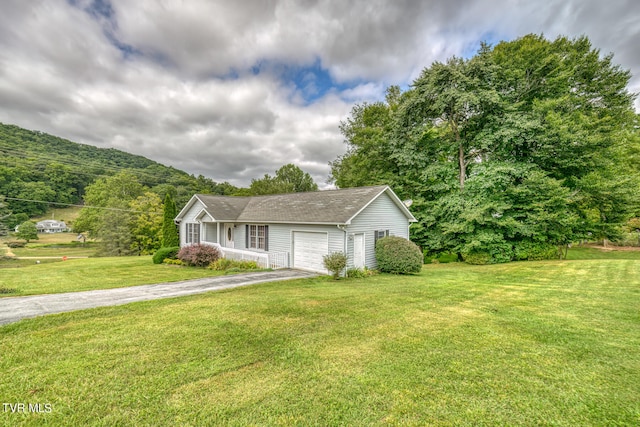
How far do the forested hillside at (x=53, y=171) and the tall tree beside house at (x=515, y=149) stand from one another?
3687 cm

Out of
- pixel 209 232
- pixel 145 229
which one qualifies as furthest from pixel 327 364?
pixel 145 229

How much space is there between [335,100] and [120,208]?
93.3 ft

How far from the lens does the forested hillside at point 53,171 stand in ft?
150

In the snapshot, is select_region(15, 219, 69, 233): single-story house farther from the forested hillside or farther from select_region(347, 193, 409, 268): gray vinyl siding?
select_region(347, 193, 409, 268): gray vinyl siding

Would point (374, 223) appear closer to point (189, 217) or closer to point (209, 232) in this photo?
point (209, 232)

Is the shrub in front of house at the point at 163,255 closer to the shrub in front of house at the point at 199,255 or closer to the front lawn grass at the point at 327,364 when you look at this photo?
the shrub in front of house at the point at 199,255

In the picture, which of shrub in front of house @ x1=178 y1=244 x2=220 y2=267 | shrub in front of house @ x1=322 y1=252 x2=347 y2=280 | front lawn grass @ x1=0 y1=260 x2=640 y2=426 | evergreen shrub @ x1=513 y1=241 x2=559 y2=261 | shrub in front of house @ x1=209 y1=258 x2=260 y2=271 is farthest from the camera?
evergreen shrub @ x1=513 y1=241 x2=559 y2=261

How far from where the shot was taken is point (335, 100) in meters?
24.7

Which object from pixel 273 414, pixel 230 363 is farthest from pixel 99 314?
pixel 273 414

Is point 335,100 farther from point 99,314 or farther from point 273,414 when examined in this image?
point 273,414

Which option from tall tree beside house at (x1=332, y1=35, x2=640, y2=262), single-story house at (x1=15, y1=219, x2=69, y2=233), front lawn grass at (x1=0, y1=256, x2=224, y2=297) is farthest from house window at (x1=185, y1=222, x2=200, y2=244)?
single-story house at (x1=15, y1=219, x2=69, y2=233)

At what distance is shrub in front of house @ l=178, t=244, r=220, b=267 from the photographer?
54.7 feet

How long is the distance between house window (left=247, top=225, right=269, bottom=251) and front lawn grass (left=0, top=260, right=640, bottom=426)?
9.28 meters

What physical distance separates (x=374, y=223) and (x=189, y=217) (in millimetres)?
15649
